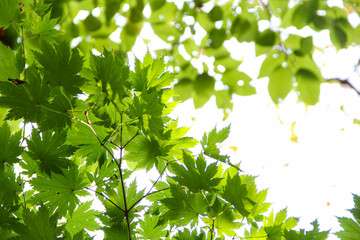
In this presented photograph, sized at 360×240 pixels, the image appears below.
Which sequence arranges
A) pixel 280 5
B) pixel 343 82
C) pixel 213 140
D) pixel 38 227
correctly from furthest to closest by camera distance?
pixel 343 82 < pixel 280 5 < pixel 213 140 < pixel 38 227

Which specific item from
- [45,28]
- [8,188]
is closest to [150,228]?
[8,188]

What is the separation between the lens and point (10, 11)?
2.44 ft

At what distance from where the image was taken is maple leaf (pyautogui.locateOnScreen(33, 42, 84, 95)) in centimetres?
60

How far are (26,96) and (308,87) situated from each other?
3.42 ft

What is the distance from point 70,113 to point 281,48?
1.09 m

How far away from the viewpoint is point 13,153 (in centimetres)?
65

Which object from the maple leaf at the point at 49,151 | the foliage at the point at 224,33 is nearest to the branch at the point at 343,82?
the foliage at the point at 224,33

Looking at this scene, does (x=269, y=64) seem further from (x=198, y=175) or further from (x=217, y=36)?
(x=198, y=175)

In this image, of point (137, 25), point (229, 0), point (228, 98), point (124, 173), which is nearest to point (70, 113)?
point (124, 173)

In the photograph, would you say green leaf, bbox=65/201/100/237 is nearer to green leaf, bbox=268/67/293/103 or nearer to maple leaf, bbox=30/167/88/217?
maple leaf, bbox=30/167/88/217

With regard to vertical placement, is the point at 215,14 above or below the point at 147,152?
above

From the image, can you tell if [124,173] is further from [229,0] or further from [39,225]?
[229,0]

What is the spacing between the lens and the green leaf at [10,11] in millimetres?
739

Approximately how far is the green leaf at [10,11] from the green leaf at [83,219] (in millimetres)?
498
